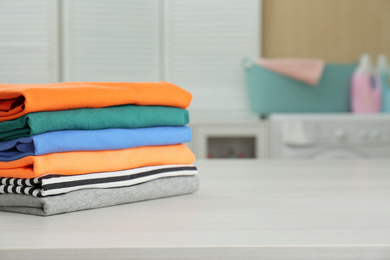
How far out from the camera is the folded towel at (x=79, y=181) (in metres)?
0.60

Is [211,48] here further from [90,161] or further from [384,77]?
[90,161]

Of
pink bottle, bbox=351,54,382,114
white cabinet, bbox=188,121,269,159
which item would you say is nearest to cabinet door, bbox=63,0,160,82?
white cabinet, bbox=188,121,269,159

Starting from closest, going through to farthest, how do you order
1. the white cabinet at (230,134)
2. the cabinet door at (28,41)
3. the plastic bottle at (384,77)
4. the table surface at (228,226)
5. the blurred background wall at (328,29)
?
the table surface at (228,226), the white cabinet at (230,134), the cabinet door at (28,41), the plastic bottle at (384,77), the blurred background wall at (328,29)

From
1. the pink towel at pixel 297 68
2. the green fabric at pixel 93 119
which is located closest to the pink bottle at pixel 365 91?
the pink towel at pixel 297 68

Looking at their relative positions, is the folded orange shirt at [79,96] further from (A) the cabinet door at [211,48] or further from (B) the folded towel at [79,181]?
(A) the cabinet door at [211,48]

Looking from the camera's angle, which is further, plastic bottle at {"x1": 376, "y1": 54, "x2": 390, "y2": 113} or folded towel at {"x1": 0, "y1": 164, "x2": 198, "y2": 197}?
plastic bottle at {"x1": 376, "y1": 54, "x2": 390, "y2": 113}

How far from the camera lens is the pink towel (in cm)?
349

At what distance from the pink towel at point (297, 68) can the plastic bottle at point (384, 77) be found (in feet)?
1.48

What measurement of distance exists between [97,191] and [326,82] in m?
3.13

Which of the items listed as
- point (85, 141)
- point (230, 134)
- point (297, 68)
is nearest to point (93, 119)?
point (85, 141)

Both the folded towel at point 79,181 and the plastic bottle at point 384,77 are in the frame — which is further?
the plastic bottle at point 384,77

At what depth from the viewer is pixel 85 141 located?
64cm

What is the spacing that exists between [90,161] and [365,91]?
3.12 metres

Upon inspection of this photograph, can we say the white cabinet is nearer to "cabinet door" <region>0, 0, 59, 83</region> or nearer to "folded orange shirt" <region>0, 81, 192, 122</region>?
"cabinet door" <region>0, 0, 59, 83</region>
